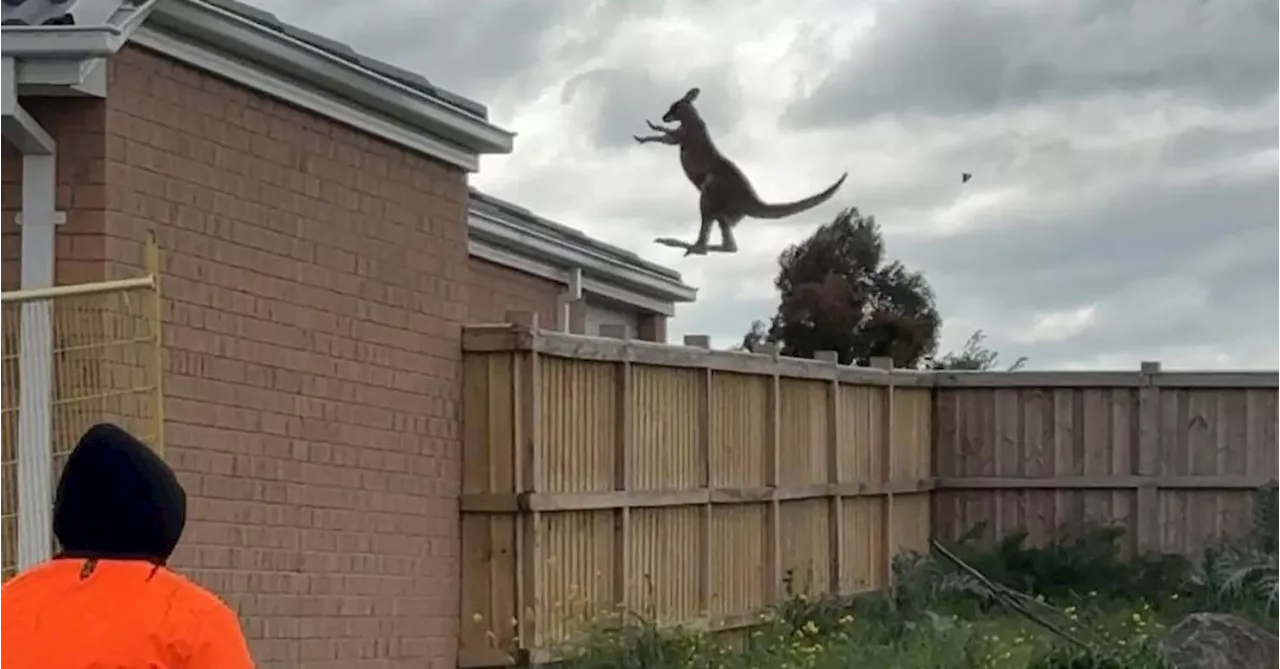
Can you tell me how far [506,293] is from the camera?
15609 mm

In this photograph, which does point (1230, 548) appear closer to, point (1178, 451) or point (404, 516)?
point (1178, 451)

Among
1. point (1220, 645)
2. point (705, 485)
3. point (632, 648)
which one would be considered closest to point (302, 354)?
point (632, 648)

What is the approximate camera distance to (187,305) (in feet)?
29.9

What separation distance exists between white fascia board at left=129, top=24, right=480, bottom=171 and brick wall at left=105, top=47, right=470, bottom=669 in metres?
0.06

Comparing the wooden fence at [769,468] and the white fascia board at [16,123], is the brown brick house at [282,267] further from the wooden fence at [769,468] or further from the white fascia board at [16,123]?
the wooden fence at [769,468]

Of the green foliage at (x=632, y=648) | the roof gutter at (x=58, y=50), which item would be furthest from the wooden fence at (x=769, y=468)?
the roof gutter at (x=58, y=50)

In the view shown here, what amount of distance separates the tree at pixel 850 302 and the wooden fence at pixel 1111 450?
14.2m

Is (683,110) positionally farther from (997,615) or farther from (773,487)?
(997,615)

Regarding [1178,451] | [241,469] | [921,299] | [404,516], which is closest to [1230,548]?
[1178,451]

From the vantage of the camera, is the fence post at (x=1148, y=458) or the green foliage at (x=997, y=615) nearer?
the green foliage at (x=997, y=615)

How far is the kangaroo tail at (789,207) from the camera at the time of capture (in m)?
14.4

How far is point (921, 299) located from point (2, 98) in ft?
94.4

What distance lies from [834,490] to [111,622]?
12398 millimetres

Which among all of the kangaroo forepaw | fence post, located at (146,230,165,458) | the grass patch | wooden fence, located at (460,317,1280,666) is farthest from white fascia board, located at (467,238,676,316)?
fence post, located at (146,230,165,458)
